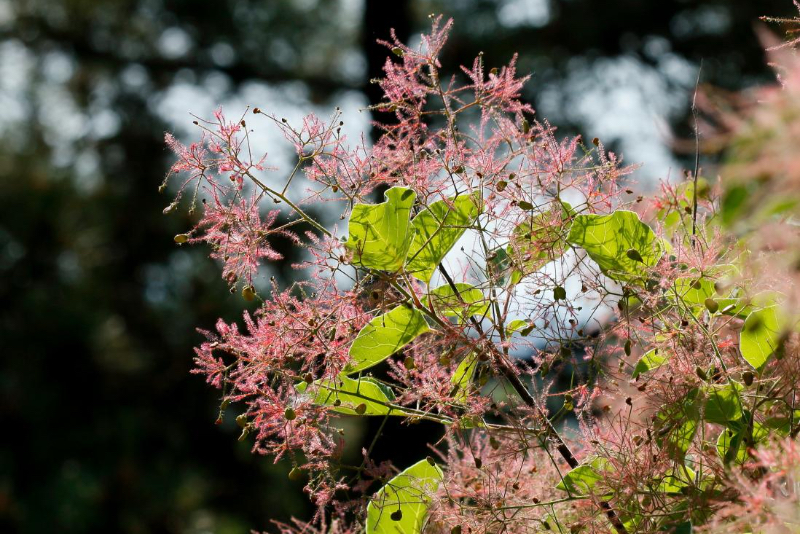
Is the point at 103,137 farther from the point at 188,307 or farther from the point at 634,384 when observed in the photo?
the point at 634,384


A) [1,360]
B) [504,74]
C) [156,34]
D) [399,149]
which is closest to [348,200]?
[399,149]

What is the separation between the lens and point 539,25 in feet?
12.9

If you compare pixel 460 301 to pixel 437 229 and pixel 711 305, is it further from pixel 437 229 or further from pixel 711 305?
pixel 711 305

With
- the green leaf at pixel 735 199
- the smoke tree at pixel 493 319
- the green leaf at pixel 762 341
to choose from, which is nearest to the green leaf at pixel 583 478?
the smoke tree at pixel 493 319

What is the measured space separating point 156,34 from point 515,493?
4.51 m

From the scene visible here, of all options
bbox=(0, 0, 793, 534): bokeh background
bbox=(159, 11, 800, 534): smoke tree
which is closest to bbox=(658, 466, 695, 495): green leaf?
bbox=(159, 11, 800, 534): smoke tree

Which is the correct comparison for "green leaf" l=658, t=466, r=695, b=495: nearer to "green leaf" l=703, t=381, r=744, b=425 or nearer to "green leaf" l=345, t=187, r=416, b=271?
"green leaf" l=703, t=381, r=744, b=425

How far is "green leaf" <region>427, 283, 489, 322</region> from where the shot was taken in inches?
20.2

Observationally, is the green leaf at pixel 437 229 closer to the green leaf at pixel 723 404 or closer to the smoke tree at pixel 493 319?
the smoke tree at pixel 493 319

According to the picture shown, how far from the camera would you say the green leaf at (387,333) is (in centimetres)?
50

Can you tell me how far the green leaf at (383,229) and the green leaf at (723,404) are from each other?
20 centimetres

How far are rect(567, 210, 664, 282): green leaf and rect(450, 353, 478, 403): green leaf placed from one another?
0.33 ft

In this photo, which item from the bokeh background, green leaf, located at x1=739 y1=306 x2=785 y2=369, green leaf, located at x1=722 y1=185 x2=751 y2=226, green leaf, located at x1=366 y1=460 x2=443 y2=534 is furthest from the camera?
the bokeh background

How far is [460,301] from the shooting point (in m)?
0.52
